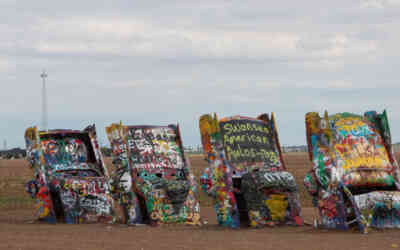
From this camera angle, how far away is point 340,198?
15633 millimetres

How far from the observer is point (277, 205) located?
17.4m

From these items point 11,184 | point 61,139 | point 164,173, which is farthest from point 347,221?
point 11,184

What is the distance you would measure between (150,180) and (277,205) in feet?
10.5

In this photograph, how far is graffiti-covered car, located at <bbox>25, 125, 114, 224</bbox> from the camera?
19.6 m

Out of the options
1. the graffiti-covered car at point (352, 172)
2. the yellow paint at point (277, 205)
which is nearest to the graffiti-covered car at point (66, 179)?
the yellow paint at point (277, 205)

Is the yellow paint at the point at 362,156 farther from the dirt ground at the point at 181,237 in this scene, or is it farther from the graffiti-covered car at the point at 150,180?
the graffiti-covered car at the point at 150,180

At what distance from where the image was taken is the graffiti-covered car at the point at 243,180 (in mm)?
17109

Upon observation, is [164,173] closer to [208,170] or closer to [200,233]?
[208,170]

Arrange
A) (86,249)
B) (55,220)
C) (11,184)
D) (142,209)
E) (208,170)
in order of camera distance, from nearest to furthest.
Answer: (86,249), (208,170), (142,209), (55,220), (11,184)

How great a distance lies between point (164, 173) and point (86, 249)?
5752 mm

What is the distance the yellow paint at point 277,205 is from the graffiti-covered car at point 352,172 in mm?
1007

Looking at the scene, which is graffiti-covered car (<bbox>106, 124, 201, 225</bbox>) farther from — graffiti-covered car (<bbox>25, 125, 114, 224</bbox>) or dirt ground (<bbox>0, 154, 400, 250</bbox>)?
graffiti-covered car (<bbox>25, 125, 114, 224</bbox>)

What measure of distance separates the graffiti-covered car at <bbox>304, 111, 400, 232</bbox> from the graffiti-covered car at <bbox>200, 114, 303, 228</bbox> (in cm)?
109

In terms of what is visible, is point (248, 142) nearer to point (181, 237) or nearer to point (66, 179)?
point (181, 237)
